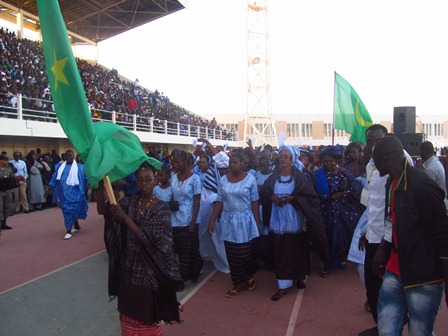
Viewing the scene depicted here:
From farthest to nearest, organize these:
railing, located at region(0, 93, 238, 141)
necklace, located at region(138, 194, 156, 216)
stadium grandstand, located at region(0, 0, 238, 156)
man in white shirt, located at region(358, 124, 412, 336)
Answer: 1. stadium grandstand, located at region(0, 0, 238, 156)
2. railing, located at region(0, 93, 238, 141)
3. man in white shirt, located at region(358, 124, 412, 336)
4. necklace, located at region(138, 194, 156, 216)

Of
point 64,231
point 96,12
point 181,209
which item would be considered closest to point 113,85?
point 96,12

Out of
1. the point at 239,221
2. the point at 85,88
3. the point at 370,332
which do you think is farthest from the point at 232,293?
the point at 85,88

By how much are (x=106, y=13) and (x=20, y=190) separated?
63.1 feet

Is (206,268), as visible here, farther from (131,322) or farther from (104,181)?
(104,181)

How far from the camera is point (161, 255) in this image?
9.09 ft

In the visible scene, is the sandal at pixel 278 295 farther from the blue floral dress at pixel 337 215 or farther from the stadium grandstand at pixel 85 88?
the stadium grandstand at pixel 85 88

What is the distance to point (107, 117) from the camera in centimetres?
1842

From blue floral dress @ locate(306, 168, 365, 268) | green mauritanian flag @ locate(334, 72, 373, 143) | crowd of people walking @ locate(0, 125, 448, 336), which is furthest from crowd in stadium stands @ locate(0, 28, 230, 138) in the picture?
blue floral dress @ locate(306, 168, 365, 268)

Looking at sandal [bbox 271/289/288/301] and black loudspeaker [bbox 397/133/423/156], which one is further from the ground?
black loudspeaker [bbox 397/133/423/156]

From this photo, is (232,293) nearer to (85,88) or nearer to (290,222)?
(290,222)

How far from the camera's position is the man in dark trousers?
2.24 m

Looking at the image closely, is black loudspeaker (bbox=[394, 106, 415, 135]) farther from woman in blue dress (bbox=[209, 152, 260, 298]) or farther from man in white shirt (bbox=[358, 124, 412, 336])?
man in white shirt (bbox=[358, 124, 412, 336])

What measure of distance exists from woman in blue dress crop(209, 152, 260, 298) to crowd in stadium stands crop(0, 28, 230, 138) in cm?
967

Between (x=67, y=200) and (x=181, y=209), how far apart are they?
4.19 metres
